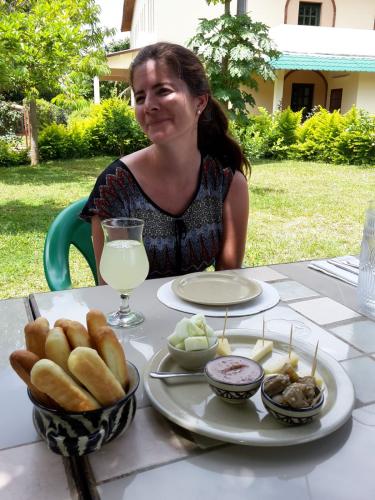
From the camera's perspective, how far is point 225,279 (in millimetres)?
1478

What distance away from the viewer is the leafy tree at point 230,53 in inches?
259

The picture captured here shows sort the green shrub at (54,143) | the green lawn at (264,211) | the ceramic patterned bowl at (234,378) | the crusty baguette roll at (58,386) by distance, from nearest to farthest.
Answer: the crusty baguette roll at (58,386)
the ceramic patterned bowl at (234,378)
the green lawn at (264,211)
the green shrub at (54,143)

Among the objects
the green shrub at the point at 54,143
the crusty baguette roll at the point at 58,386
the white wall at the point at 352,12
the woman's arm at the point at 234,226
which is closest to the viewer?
the crusty baguette roll at the point at 58,386

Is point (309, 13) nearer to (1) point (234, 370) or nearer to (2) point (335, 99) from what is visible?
(2) point (335, 99)

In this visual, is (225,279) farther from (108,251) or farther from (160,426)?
(160,426)

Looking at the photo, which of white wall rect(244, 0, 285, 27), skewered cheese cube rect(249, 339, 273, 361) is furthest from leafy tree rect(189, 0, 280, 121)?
white wall rect(244, 0, 285, 27)

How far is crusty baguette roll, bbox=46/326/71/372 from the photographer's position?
70cm

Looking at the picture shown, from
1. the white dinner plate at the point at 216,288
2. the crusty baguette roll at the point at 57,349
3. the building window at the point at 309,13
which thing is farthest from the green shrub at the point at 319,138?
the crusty baguette roll at the point at 57,349

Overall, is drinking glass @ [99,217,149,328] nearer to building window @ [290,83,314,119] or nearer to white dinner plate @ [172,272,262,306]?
white dinner plate @ [172,272,262,306]

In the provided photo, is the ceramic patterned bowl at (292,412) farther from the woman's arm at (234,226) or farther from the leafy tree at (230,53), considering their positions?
the leafy tree at (230,53)

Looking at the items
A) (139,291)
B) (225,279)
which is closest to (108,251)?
(139,291)

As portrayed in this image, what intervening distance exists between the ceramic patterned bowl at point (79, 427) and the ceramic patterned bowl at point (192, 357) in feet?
0.65

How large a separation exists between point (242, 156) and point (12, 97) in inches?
703

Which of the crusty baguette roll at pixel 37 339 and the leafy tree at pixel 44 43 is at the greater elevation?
the leafy tree at pixel 44 43
